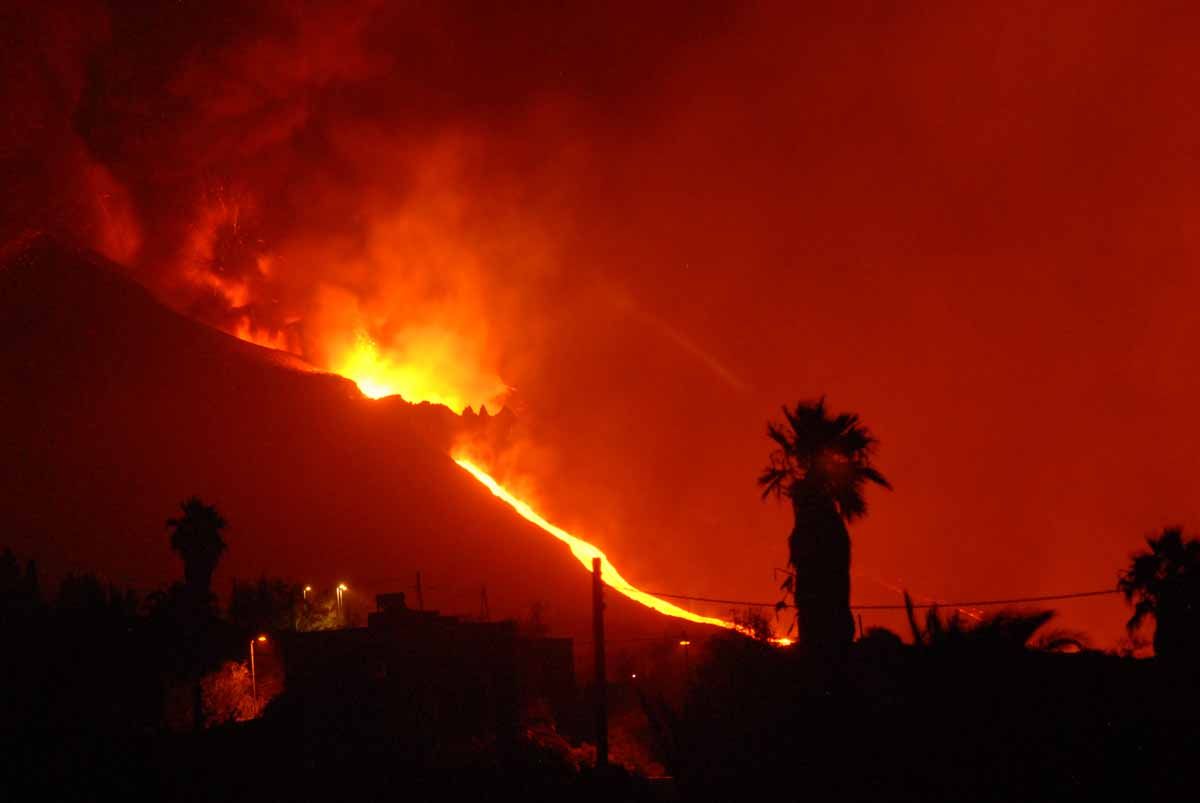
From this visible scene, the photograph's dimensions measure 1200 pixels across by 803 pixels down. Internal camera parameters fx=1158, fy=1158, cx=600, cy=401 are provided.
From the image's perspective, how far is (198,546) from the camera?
205ft

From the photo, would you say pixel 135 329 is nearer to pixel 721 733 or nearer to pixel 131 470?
pixel 131 470

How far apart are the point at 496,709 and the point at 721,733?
35.9m

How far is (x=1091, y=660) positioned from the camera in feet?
55.6

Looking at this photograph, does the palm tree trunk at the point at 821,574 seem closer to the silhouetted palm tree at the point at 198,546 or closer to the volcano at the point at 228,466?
the silhouetted palm tree at the point at 198,546

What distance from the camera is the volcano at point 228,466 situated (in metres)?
109

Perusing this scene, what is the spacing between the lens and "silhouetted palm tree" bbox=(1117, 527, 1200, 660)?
30.6m

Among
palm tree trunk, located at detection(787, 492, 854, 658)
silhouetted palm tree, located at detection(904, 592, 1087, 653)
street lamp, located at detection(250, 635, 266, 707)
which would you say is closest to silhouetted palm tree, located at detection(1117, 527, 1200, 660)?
palm tree trunk, located at detection(787, 492, 854, 658)

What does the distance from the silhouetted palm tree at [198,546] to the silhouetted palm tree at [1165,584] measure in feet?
150

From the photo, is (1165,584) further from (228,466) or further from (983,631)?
(228,466)

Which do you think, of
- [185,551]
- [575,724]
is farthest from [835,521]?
[185,551]

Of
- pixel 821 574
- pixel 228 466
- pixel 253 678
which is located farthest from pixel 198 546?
pixel 228 466

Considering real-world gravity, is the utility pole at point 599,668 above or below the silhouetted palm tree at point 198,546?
below

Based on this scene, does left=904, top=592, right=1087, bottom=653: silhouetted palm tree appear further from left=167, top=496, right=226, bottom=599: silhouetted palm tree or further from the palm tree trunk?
left=167, top=496, right=226, bottom=599: silhouetted palm tree

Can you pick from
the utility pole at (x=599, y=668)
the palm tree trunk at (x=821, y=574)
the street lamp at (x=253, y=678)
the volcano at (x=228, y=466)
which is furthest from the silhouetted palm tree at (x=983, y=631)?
the volcano at (x=228, y=466)
